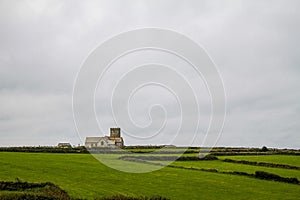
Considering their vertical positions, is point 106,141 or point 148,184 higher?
point 106,141

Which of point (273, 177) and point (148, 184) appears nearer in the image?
point (148, 184)

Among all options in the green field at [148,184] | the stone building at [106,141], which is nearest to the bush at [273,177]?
the green field at [148,184]

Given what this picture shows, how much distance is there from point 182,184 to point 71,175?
11.0m

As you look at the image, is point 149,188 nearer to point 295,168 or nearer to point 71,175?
point 71,175

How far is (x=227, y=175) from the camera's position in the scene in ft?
149

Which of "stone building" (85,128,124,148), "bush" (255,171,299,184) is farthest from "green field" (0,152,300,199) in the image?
"stone building" (85,128,124,148)

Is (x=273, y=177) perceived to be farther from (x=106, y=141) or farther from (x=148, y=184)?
(x=106, y=141)

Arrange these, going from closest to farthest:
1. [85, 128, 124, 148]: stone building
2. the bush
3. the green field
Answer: the green field → the bush → [85, 128, 124, 148]: stone building

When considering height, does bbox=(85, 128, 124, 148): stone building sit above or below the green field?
above

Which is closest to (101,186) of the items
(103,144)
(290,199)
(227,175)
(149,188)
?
(149,188)

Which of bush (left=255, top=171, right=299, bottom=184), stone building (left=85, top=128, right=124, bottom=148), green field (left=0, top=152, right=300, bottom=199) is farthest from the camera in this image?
stone building (left=85, top=128, right=124, bottom=148)

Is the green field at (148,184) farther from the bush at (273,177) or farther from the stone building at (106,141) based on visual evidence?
the stone building at (106,141)

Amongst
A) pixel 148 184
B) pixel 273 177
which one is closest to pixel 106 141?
pixel 273 177

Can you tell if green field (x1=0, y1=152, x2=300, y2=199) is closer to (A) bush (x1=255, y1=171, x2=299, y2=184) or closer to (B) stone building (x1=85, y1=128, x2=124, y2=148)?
(A) bush (x1=255, y1=171, x2=299, y2=184)
